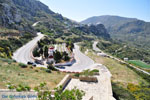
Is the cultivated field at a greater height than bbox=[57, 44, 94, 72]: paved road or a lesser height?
greater

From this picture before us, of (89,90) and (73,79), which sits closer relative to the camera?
(89,90)

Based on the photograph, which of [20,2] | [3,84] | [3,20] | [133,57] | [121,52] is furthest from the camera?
[20,2]

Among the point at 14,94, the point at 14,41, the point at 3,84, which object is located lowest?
the point at 3,84

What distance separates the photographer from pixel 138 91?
55.4 ft

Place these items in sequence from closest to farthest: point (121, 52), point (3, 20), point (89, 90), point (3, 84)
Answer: point (3, 84) < point (89, 90) < point (3, 20) < point (121, 52)

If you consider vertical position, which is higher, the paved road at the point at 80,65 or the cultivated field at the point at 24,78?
the cultivated field at the point at 24,78

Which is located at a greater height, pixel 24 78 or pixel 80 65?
pixel 24 78

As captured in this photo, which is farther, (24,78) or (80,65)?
(80,65)

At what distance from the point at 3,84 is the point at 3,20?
62.5 meters

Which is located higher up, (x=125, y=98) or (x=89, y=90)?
(x=89, y=90)

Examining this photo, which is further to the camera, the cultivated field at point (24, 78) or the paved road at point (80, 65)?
the paved road at point (80, 65)

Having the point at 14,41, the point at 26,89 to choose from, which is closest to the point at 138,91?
the point at 26,89

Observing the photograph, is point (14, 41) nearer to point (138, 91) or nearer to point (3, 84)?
point (3, 84)

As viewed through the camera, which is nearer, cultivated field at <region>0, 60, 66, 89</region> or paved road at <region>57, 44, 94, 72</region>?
cultivated field at <region>0, 60, 66, 89</region>
